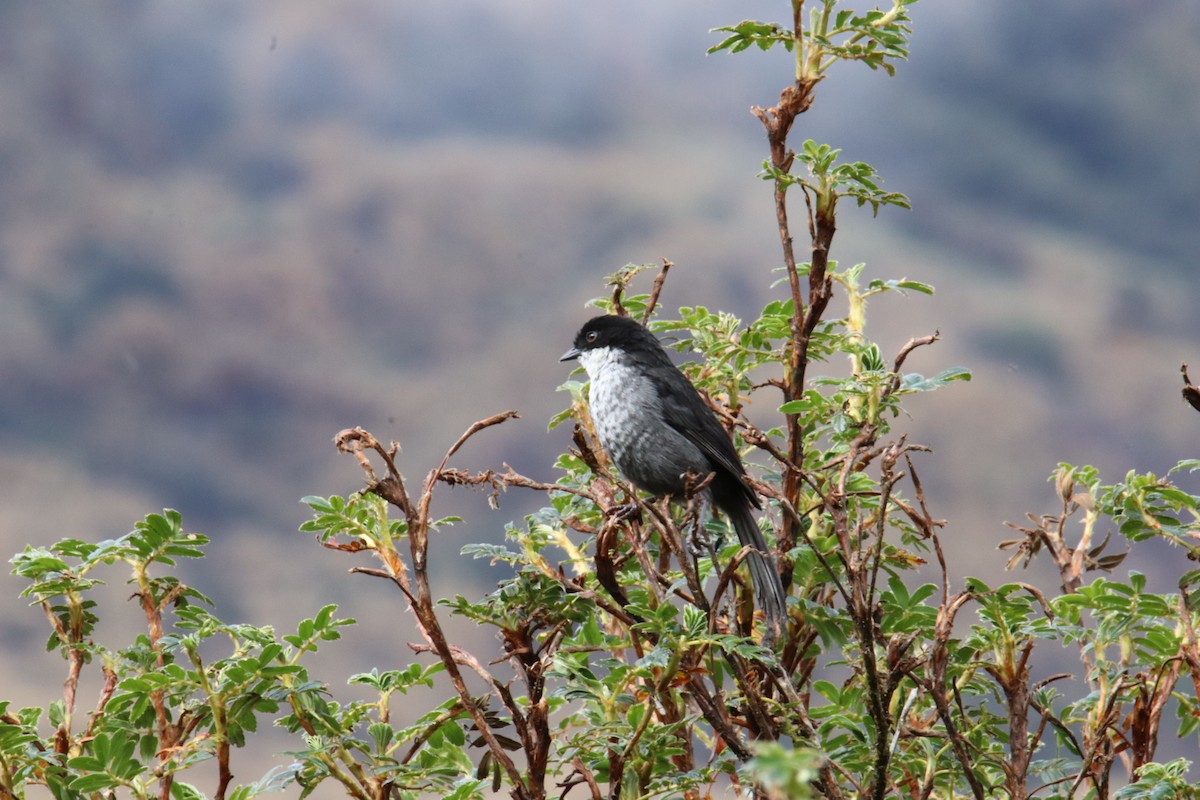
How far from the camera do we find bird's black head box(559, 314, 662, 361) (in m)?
4.29

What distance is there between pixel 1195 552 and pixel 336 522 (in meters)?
1.99

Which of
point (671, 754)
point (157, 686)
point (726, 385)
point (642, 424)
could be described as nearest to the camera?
point (157, 686)

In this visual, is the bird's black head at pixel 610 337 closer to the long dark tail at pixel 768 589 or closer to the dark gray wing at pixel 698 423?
the dark gray wing at pixel 698 423

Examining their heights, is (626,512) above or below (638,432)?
below

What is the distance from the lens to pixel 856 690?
113 inches

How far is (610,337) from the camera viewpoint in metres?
4.47

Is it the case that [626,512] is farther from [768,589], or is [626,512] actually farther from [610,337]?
[610,337]

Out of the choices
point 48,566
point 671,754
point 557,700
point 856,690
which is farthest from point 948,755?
point 48,566

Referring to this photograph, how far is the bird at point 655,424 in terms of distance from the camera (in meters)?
3.94

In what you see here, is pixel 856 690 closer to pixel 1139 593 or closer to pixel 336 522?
pixel 1139 593

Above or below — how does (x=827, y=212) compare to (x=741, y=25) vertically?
below

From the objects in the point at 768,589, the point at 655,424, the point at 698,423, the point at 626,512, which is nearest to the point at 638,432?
the point at 655,424

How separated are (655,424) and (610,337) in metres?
0.47

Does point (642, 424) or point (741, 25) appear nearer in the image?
point (741, 25)
